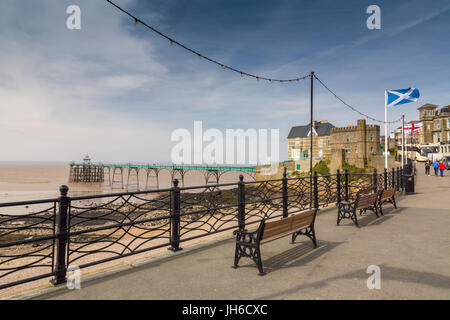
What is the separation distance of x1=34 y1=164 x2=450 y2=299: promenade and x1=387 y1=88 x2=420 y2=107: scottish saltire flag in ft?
34.8

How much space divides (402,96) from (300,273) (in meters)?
14.7

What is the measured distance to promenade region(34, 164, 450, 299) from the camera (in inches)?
143

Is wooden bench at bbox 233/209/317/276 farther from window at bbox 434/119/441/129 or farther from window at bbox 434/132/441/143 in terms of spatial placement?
window at bbox 434/119/441/129

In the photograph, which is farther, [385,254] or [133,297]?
[385,254]

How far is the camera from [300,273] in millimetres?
4312

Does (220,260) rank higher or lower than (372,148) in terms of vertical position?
lower

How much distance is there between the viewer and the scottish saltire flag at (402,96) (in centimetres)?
1476

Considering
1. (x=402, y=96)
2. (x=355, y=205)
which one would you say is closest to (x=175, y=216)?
(x=355, y=205)

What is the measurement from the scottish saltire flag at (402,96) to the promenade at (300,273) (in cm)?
1061

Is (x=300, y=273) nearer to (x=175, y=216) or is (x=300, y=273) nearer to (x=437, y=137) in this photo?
(x=175, y=216)
